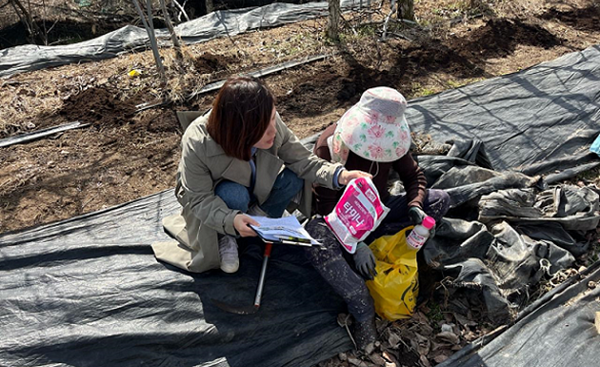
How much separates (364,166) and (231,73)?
10.2 ft

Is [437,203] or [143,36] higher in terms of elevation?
[143,36]

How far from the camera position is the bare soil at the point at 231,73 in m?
3.58

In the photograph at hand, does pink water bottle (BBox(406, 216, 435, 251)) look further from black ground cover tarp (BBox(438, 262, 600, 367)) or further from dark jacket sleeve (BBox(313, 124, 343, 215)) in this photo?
black ground cover tarp (BBox(438, 262, 600, 367))

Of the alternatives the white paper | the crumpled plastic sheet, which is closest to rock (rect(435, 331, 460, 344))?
the white paper

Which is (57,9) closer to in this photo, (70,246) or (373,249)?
(70,246)

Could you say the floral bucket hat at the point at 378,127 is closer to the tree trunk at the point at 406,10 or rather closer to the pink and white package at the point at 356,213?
the pink and white package at the point at 356,213

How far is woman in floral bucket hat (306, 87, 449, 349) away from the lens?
2.26 meters

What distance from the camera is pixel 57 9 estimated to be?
26.1ft

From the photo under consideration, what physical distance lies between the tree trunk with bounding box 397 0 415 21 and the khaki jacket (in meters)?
4.75

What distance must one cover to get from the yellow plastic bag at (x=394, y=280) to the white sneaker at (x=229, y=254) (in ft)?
2.32

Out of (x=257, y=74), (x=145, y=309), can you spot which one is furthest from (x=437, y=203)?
(x=257, y=74)

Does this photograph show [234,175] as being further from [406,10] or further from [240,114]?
[406,10]

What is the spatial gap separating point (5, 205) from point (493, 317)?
3.37 metres

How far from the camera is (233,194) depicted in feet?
7.21
